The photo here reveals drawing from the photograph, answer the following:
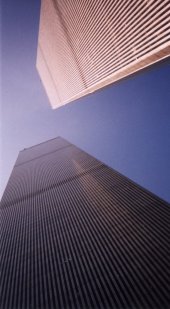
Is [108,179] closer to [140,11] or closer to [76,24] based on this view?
[76,24]

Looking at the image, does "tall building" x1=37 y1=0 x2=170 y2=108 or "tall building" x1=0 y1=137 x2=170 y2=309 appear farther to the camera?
"tall building" x1=0 y1=137 x2=170 y2=309

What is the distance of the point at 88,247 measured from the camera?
44469 mm

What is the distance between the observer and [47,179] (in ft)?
294

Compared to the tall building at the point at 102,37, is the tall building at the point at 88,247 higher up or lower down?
lower down

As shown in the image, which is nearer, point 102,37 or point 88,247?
point 102,37

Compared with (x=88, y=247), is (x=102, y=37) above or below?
above

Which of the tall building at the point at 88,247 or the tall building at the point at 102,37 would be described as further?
the tall building at the point at 88,247

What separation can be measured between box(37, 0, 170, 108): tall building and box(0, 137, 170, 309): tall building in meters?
18.9

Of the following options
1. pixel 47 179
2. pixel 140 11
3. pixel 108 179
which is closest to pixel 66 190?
pixel 108 179

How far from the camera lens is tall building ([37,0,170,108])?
2195cm

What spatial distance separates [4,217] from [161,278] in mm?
44393

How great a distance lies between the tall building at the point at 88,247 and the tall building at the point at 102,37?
1894 cm

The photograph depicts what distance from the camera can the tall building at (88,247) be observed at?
34.1 m

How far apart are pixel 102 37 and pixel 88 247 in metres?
25.7
